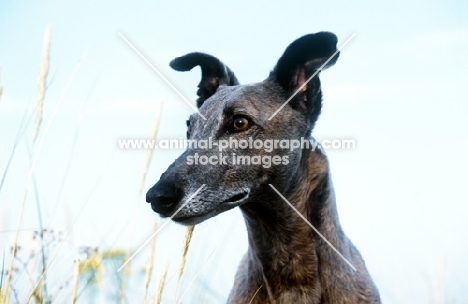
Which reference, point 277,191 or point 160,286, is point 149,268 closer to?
point 160,286

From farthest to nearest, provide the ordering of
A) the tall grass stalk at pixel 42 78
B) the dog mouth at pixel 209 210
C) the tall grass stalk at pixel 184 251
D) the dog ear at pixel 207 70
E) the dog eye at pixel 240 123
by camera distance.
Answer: the dog ear at pixel 207 70 → the dog eye at pixel 240 123 → the dog mouth at pixel 209 210 → the tall grass stalk at pixel 184 251 → the tall grass stalk at pixel 42 78

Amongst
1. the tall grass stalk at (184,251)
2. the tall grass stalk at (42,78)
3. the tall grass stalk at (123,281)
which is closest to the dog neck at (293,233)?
the tall grass stalk at (184,251)

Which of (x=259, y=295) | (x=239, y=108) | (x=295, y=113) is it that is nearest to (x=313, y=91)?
(x=295, y=113)

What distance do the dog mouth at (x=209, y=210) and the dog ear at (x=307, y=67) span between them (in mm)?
1047

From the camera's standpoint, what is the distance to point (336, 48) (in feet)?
16.9

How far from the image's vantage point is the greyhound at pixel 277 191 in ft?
15.0

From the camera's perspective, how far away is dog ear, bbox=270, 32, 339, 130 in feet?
16.8

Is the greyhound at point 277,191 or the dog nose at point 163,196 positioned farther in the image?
the greyhound at point 277,191

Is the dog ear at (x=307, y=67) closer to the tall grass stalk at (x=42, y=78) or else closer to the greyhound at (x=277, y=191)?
the greyhound at (x=277, y=191)

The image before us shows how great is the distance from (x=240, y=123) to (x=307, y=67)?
3.12 feet

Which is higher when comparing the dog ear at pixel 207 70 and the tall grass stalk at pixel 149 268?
the dog ear at pixel 207 70

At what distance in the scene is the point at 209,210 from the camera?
4574mm

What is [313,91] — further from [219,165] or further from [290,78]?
[219,165]

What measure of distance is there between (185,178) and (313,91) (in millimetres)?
1539
